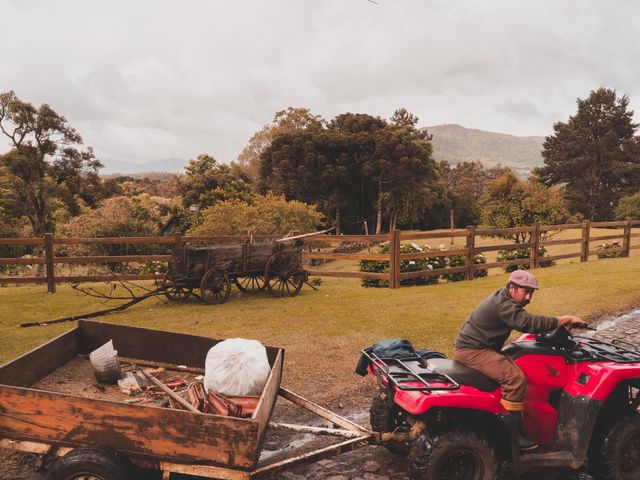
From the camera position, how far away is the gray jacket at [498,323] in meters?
3.47

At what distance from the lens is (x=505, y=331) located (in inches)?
144

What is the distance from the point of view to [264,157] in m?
34.8

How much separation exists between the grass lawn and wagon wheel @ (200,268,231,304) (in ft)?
0.88

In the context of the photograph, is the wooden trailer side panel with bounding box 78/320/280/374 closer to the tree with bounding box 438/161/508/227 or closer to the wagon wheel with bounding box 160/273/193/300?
the wagon wheel with bounding box 160/273/193/300

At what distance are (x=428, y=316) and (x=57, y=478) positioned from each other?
702 centimetres

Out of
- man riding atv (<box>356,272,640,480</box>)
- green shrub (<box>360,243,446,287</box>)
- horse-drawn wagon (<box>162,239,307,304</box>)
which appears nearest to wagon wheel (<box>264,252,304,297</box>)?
horse-drawn wagon (<box>162,239,307,304</box>)

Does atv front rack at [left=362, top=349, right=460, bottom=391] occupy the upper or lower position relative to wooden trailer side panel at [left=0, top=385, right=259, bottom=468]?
upper

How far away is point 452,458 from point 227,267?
24.9ft

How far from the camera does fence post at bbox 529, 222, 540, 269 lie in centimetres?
1470

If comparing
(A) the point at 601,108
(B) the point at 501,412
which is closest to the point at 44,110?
(B) the point at 501,412

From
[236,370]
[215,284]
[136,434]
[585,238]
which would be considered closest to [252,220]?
[215,284]

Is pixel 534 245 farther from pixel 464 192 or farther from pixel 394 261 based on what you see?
pixel 464 192

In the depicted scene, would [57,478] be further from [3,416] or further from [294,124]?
[294,124]

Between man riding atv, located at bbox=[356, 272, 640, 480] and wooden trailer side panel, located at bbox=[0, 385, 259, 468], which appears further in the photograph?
man riding atv, located at bbox=[356, 272, 640, 480]
